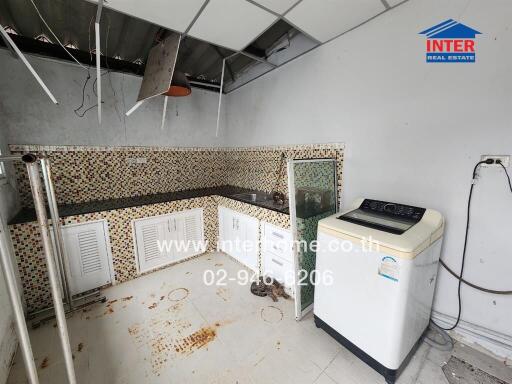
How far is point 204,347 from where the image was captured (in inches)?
65.0

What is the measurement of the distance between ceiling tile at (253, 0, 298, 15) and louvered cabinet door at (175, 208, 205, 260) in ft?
7.39

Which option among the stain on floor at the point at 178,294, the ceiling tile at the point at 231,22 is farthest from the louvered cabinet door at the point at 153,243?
the ceiling tile at the point at 231,22

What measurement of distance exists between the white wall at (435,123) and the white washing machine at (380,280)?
0.77ft

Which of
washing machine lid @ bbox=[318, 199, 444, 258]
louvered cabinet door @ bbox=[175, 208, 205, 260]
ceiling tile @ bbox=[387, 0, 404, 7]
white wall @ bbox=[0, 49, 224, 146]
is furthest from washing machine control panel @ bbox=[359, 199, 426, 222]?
white wall @ bbox=[0, 49, 224, 146]

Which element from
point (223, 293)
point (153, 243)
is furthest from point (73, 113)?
point (223, 293)

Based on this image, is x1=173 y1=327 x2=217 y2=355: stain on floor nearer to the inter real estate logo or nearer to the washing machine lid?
the washing machine lid

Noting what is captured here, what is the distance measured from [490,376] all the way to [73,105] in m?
4.29

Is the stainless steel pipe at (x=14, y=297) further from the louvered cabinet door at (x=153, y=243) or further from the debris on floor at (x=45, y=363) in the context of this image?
the louvered cabinet door at (x=153, y=243)

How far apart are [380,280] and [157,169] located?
2895 millimetres

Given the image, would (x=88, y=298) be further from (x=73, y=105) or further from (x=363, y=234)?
(x=363, y=234)

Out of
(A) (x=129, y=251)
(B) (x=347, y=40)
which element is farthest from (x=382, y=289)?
(A) (x=129, y=251)

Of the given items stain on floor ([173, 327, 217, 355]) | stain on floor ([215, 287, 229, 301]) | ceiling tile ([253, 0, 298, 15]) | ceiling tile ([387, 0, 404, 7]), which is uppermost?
ceiling tile ([387, 0, 404, 7])

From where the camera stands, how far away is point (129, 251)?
247cm

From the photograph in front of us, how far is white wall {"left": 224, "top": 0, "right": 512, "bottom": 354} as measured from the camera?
140cm
